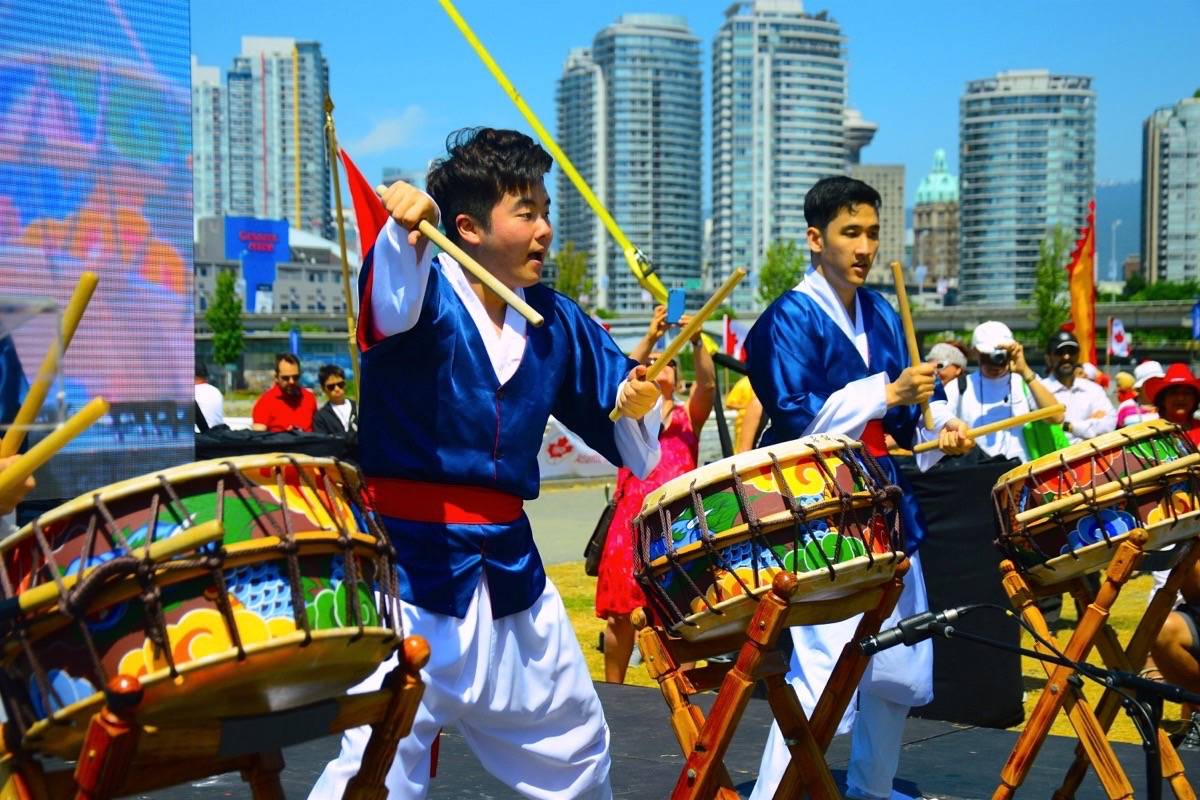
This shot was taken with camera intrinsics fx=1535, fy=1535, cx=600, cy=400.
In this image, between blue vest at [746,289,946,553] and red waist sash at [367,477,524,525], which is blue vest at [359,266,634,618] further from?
blue vest at [746,289,946,553]

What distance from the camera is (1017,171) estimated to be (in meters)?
175

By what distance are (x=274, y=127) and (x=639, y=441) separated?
15924cm

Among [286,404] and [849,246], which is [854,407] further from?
[286,404]

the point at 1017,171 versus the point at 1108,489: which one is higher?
the point at 1017,171

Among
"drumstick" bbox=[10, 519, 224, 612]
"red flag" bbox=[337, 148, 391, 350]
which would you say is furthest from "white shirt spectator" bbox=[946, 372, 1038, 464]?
"drumstick" bbox=[10, 519, 224, 612]

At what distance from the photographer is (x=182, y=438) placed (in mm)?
6469

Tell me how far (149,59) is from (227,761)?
4.19 m

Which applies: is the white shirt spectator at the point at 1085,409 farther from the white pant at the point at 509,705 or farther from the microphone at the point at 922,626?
the microphone at the point at 922,626

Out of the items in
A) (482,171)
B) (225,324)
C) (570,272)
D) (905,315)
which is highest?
(482,171)

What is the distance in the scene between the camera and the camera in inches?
309

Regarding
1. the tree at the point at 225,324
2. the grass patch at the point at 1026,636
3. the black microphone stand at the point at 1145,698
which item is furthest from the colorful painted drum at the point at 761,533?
the tree at the point at 225,324

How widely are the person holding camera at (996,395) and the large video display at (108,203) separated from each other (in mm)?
4026

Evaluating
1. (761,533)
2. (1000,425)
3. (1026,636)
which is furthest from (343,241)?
(1026,636)

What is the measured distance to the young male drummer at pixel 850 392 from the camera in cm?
422
